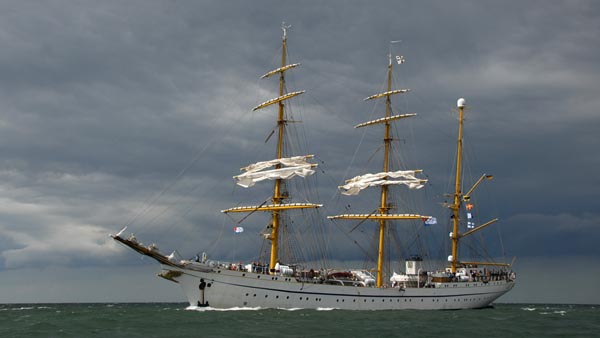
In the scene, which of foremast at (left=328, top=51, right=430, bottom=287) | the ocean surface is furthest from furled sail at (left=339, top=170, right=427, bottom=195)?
the ocean surface

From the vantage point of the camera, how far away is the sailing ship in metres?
70.1

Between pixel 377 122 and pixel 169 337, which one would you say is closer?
pixel 169 337

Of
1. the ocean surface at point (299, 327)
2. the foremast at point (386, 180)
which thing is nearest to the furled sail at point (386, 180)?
the foremast at point (386, 180)

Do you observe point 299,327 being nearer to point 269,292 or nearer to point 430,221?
point 269,292

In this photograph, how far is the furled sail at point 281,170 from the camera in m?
84.1

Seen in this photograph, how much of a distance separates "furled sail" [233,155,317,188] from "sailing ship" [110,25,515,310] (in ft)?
0.45

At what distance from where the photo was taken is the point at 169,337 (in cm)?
4834

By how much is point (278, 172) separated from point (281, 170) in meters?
0.59

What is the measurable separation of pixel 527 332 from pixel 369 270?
35.6 meters

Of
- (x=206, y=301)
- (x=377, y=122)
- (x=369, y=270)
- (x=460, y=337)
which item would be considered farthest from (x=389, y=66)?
(x=460, y=337)

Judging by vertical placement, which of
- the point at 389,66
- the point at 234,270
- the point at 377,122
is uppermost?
the point at 389,66

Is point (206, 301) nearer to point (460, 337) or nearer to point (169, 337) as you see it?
point (169, 337)

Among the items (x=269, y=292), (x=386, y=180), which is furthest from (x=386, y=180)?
(x=269, y=292)

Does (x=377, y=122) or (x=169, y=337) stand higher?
(x=377, y=122)
